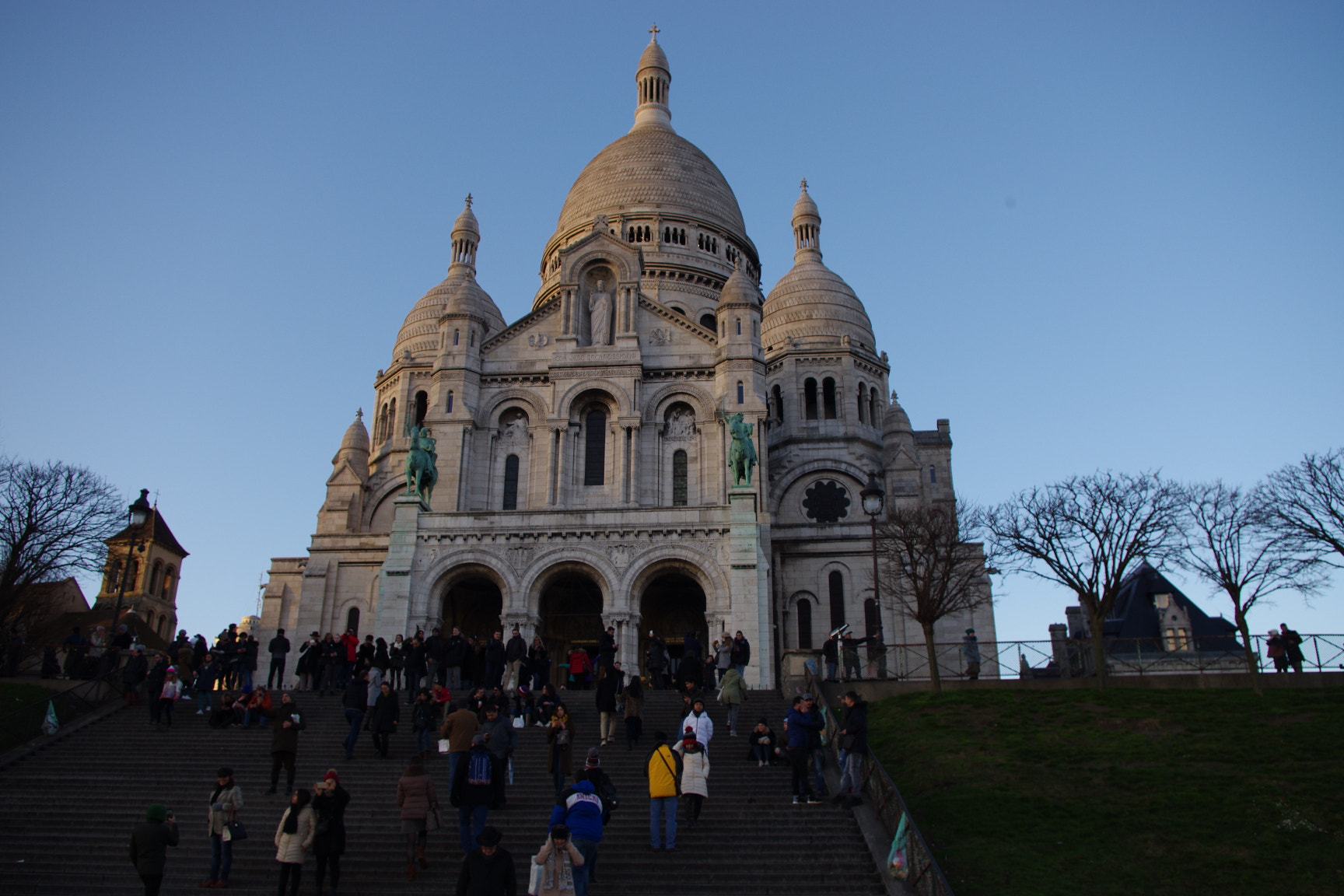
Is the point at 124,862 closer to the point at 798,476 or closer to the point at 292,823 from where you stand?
the point at 292,823

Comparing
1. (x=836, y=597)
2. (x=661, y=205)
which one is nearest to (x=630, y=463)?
(x=836, y=597)

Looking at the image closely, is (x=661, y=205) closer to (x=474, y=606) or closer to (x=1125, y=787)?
(x=474, y=606)

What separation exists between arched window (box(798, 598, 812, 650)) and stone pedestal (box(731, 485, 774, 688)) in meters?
7.82

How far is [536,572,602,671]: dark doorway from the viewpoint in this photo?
38.8 m

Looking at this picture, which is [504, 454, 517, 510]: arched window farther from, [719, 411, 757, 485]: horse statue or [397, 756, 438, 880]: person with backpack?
[397, 756, 438, 880]: person with backpack

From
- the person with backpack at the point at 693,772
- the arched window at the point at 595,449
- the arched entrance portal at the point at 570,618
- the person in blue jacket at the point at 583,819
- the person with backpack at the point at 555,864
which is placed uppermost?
the arched window at the point at 595,449

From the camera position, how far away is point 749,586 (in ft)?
109

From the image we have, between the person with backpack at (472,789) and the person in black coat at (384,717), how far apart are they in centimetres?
532

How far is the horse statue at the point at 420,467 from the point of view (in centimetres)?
3641

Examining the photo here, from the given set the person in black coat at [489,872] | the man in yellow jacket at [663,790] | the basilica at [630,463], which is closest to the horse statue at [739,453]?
the basilica at [630,463]

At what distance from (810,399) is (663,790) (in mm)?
36272

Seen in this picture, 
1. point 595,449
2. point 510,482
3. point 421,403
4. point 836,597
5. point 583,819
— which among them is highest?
point 421,403

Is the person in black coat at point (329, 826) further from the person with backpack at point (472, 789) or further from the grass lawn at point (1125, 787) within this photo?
the grass lawn at point (1125, 787)

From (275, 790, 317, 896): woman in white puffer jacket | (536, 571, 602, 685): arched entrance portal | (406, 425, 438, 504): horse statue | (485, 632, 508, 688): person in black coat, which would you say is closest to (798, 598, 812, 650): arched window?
(536, 571, 602, 685): arched entrance portal
